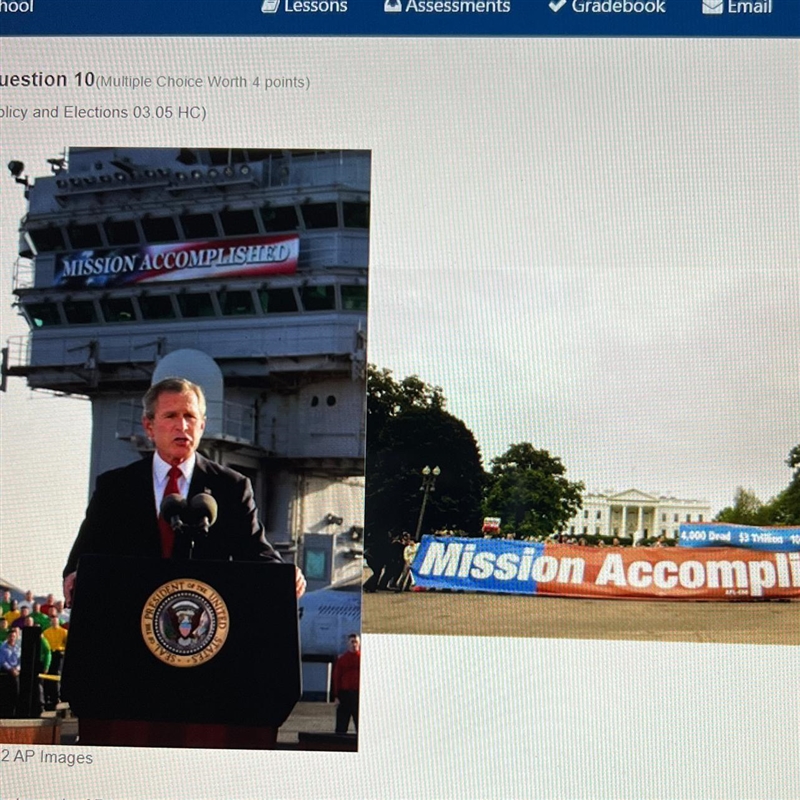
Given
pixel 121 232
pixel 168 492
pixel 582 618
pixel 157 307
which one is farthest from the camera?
pixel 121 232

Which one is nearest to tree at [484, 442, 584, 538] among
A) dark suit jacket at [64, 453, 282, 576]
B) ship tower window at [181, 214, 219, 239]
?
dark suit jacket at [64, 453, 282, 576]

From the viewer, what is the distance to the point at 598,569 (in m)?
2.41

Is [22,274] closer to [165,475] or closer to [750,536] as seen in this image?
[165,475]

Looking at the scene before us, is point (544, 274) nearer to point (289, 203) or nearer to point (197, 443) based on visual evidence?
point (289, 203)

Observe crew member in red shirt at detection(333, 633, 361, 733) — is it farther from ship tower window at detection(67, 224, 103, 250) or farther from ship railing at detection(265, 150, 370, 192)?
ship tower window at detection(67, 224, 103, 250)

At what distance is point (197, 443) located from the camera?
2.53 metres

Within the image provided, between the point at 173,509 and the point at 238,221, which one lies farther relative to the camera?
the point at 238,221

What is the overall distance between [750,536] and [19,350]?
2.12m

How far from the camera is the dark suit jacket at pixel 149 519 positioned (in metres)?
2.41

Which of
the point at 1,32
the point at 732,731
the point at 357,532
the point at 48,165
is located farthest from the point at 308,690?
the point at 1,32

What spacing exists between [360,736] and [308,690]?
0.18 meters

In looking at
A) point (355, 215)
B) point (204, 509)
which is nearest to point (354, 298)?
point (355, 215)

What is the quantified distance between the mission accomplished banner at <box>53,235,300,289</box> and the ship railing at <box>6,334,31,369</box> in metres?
0.22

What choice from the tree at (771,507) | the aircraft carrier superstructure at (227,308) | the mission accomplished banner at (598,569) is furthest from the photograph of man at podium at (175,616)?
the tree at (771,507)
